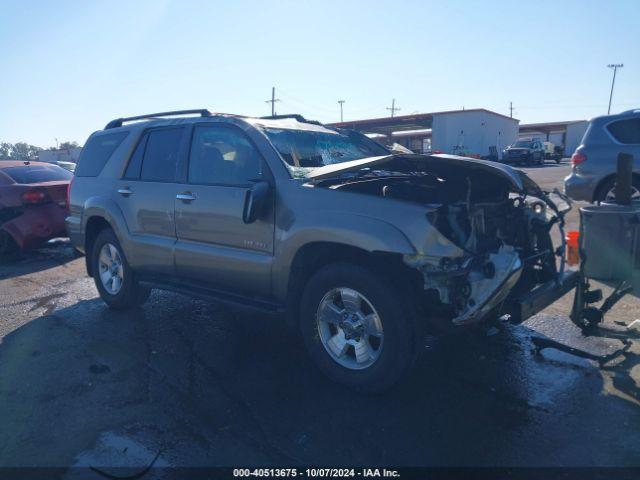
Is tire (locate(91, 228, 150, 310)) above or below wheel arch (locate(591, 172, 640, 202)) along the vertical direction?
below

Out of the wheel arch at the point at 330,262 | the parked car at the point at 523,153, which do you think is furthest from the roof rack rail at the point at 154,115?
the parked car at the point at 523,153

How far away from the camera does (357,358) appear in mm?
3455

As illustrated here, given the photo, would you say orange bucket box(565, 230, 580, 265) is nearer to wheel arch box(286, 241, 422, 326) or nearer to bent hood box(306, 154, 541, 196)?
bent hood box(306, 154, 541, 196)

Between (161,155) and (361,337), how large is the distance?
2.77 m

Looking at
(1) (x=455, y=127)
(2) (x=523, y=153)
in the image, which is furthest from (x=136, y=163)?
(1) (x=455, y=127)

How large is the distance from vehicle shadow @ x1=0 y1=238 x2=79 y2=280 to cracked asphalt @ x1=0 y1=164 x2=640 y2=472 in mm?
2994

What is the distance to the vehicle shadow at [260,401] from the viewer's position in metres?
2.80

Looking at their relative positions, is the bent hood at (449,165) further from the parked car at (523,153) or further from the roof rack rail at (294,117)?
the parked car at (523,153)

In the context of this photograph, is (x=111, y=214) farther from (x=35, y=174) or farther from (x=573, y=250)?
(x=573, y=250)

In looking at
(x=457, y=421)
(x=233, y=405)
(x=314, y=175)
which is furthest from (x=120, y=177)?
(x=457, y=421)

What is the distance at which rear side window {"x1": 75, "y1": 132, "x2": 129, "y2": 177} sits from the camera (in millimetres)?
5457

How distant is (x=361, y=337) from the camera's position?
3.42 metres

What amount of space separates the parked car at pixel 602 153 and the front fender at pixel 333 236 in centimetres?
623

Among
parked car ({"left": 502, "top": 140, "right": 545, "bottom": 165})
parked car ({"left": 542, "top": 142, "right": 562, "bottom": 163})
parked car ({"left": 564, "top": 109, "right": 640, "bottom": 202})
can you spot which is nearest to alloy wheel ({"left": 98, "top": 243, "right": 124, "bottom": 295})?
parked car ({"left": 564, "top": 109, "right": 640, "bottom": 202})
